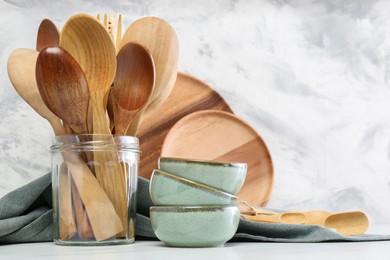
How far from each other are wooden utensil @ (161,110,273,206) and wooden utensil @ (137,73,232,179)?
34 millimetres

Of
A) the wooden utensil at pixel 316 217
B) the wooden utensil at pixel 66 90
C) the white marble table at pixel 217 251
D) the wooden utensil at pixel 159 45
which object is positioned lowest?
the white marble table at pixel 217 251

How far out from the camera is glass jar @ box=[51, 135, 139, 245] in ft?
3.09

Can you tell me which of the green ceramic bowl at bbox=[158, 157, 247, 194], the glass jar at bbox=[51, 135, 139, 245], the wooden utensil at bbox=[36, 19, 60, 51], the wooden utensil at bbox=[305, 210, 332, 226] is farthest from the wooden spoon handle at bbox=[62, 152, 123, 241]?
the wooden utensil at bbox=[305, 210, 332, 226]

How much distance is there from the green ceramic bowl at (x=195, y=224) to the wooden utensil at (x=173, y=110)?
1.56 ft

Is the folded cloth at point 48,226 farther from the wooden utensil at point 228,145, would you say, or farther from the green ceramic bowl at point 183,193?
the wooden utensil at point 228,145

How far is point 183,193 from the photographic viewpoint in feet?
2.93

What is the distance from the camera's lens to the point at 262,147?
146 centimetres

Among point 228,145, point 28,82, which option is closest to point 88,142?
point 28,82

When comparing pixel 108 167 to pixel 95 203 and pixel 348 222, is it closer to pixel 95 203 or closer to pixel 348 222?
pixel 95 203

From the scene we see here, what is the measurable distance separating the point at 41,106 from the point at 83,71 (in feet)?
0.38

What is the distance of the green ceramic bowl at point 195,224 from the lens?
88 cm

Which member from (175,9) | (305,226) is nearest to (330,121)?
(175,9)

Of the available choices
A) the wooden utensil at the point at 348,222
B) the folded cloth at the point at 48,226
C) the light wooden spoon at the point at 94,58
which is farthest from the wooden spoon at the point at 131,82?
the wooden utensil at the point at 348,222

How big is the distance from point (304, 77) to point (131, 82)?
0.73m
